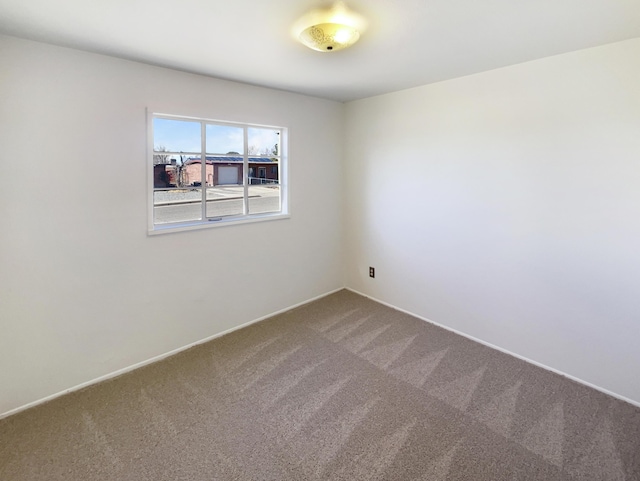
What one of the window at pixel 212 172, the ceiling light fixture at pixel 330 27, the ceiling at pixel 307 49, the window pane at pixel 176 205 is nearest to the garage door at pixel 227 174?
the window at pixel 212 172

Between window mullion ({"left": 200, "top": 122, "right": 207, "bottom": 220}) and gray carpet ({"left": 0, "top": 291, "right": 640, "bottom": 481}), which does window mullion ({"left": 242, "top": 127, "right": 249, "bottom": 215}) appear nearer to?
window mullion ({"left": 200, "top": 122, "right": 207, "bottom": 220})

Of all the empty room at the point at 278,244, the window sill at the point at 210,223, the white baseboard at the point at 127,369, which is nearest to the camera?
the empty room at the point at 278,244

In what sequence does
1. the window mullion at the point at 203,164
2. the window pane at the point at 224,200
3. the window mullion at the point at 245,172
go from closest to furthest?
the window mullion at the point at 203,164 < the window pane at the point at 224,200 < the window mullion at the point at 245,172

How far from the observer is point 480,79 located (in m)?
2.73

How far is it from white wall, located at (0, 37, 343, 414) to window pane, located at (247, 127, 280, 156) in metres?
0.16

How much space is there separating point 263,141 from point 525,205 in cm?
242

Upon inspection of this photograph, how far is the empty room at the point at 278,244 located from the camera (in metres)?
1.77

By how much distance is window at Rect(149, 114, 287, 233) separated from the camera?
8.81ft

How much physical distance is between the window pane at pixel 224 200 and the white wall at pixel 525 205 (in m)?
1.50

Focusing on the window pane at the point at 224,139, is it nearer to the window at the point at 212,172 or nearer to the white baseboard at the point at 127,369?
the window at the point at 212,172

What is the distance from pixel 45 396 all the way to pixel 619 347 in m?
3.90

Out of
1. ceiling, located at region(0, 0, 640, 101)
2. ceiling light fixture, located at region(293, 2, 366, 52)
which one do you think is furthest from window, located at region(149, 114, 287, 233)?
ceiling light fixture, located at region(293, 2, 366, 52)

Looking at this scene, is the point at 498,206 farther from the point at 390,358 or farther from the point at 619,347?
the point at 390,358

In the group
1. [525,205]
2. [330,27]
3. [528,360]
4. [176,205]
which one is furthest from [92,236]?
[528,360]
